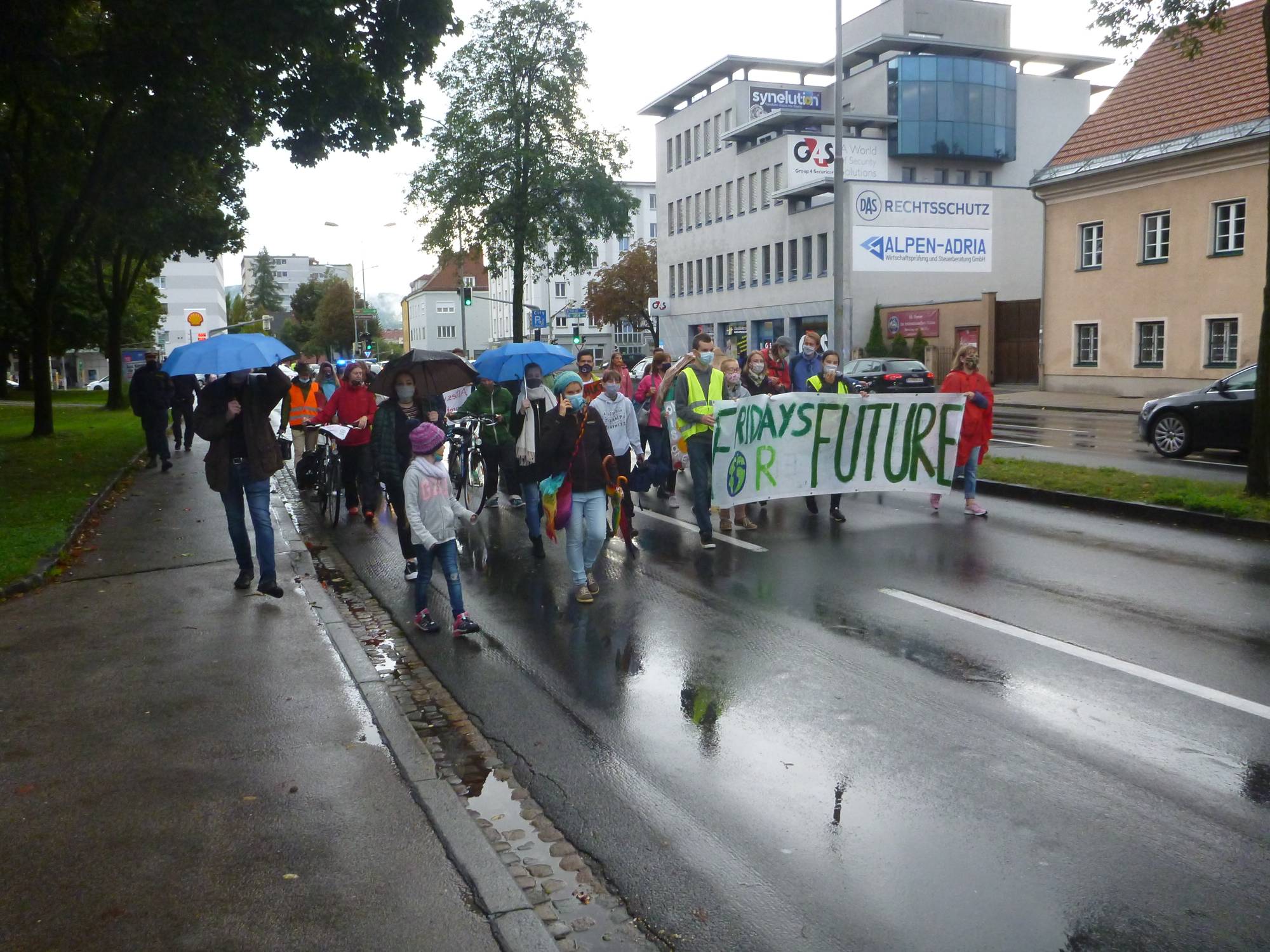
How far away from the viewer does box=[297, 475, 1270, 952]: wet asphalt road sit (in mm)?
4051

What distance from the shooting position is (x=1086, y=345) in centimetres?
3728

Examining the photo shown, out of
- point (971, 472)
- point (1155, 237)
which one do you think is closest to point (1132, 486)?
point (971, 472)

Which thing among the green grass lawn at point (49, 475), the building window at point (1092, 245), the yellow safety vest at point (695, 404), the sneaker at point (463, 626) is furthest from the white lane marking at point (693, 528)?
the building window at point (1092, 245)

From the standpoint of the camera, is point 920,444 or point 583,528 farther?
point 920,444

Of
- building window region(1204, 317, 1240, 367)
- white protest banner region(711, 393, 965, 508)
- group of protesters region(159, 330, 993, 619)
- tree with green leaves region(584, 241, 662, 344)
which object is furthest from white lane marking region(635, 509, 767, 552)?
tree with green leaves region(584, 241, 662, 344)

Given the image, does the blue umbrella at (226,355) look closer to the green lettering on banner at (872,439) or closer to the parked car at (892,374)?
the green lettering on banner at (872,439)

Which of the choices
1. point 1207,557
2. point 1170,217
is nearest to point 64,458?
point 1207,557

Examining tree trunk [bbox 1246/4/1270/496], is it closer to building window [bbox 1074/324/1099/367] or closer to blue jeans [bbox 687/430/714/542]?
blue jeans [bbox 687/430/714/542]

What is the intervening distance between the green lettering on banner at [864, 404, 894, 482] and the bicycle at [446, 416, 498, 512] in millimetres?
4366

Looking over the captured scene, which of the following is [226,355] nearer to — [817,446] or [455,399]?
[817,446]

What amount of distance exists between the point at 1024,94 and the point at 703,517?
6027cm

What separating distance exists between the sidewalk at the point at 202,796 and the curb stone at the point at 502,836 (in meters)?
0.11

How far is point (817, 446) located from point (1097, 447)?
34.1 ft

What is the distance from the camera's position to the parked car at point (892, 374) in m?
39.3
